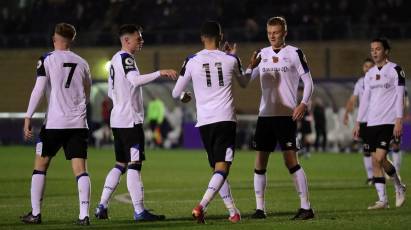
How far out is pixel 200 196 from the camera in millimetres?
16266

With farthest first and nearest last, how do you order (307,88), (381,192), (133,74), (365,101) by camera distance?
1. (365,101)
2. (381,192)
3. (307,88)
4. (133,74)

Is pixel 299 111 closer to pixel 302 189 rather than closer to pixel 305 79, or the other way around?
pixel 305 79

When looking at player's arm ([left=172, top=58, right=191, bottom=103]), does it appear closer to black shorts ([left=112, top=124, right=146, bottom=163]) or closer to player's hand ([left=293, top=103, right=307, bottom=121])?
black shorts ([left=112, top=124, right=146, bottom=163])

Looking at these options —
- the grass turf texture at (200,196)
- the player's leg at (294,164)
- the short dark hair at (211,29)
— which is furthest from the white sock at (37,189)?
the player's leg at (294,164)

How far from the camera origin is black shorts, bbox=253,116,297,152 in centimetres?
1201

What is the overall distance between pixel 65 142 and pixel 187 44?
95.4 feet

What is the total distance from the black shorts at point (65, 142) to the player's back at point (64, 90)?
0.08 metres

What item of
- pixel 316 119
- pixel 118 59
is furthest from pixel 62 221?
pixel 316 119

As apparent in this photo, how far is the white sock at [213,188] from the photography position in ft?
36.8

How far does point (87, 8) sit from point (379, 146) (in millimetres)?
32335

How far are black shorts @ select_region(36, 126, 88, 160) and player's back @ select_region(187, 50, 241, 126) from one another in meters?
1.37

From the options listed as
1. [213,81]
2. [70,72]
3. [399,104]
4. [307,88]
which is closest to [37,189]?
[70,72]

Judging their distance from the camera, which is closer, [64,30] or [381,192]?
[64,30]

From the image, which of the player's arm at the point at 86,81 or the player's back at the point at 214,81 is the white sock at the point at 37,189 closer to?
the player's arm at the point at 86,81
